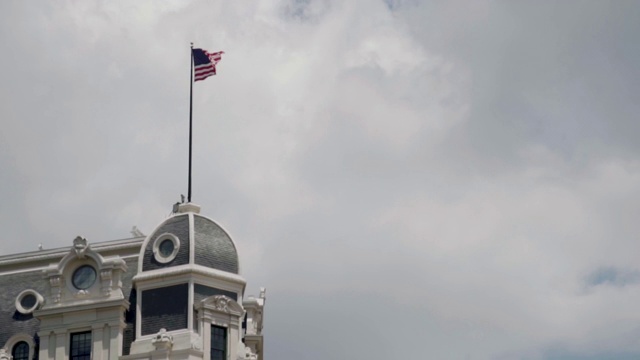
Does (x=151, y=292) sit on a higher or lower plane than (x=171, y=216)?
lower

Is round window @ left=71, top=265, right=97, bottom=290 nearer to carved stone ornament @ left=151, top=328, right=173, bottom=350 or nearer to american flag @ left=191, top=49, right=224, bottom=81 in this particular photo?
carved stone ornament @ left=151, top=328, right=173, bottom=350

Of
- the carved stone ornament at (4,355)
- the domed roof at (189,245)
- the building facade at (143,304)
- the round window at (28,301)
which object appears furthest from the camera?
the round window at (28,301)

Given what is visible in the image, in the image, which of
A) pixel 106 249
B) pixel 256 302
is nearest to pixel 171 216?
pixel 106 249

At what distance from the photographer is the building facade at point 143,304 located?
256 ft

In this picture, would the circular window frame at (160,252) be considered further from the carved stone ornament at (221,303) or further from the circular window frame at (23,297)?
the circular window frame at (23,297)

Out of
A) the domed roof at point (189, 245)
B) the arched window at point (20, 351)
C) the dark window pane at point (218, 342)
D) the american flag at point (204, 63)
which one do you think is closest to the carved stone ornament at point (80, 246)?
the domed roof at point (189, 245)

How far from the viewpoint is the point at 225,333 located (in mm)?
79375

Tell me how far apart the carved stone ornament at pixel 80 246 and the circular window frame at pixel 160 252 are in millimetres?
4103

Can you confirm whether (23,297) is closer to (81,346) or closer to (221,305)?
(81,346)

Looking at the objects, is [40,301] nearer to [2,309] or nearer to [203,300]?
[2,309]

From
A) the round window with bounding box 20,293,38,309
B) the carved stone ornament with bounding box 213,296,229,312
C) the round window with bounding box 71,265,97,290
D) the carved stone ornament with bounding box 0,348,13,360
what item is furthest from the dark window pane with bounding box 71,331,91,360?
the carved stone ornament with bounding box 213,296,229,312

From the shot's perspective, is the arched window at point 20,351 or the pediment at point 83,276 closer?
the pediment at point 83,276

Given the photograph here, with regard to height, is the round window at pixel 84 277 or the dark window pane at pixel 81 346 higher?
the round window at pixel 84 277

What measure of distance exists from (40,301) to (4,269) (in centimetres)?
498
